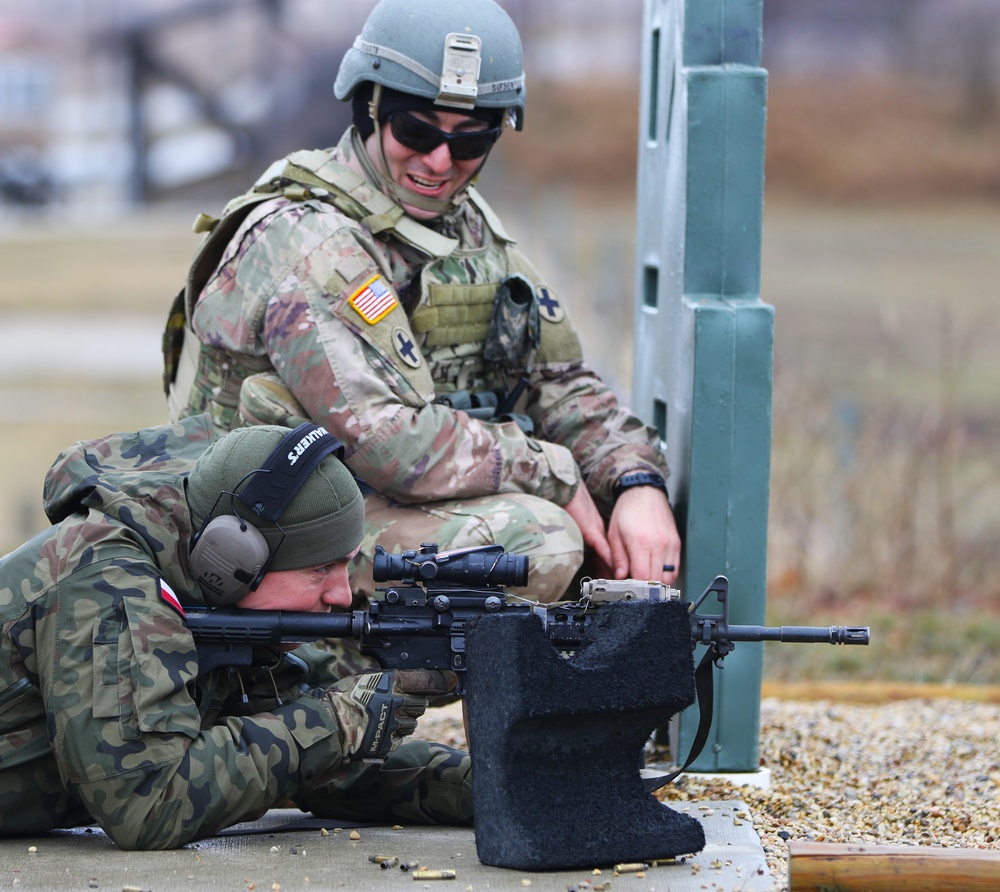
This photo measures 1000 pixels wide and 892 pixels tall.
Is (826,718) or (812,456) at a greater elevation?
(812,456)

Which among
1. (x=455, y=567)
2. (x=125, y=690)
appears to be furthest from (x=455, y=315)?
(x=125, y=690)

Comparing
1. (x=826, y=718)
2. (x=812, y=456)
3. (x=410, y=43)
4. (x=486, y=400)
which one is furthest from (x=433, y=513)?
(x=812, y=456)

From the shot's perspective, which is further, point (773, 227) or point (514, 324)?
point (773, 227)

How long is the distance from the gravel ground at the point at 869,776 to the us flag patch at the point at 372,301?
5.34ft

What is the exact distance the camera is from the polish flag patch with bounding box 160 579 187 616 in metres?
3.46

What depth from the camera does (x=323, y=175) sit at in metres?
4.78

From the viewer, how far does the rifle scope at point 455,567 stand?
3656 millimetres

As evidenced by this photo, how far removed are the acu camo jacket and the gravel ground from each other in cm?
107

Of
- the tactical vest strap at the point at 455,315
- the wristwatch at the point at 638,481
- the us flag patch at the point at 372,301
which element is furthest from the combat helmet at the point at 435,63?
the wristwatch at the point at 638,481

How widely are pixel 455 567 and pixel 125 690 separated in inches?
32.5

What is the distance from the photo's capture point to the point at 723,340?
463cm

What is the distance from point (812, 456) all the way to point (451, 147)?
437 cm

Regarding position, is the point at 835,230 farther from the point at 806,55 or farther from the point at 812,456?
the point at 812,456

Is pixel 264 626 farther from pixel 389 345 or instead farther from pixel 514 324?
pixel 514 324
